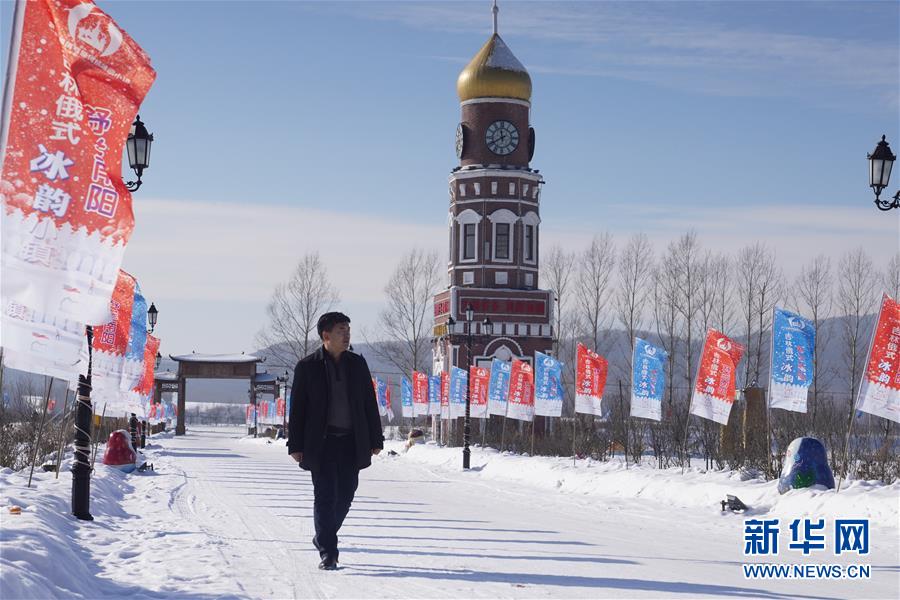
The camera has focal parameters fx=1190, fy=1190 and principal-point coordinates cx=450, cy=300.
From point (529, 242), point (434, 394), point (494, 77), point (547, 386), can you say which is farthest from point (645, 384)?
point (494, 77)

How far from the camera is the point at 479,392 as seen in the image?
34781mm

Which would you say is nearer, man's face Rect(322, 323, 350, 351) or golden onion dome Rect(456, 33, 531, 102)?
man's face Rect(322, 323, 350, 351)

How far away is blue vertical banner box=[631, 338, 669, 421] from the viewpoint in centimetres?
2169

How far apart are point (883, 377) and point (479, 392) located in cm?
2084

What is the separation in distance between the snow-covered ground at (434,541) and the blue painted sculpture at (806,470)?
0.27 m

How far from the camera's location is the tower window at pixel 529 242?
55.3 metres

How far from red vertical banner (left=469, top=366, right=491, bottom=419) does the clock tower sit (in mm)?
18218

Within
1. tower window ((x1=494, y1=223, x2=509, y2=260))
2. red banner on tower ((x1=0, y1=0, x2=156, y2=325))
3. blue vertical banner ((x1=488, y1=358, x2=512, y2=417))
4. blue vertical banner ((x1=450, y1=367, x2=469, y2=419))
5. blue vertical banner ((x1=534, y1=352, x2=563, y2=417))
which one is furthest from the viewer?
tower window ((x1=494, y1=223, x2=509, y2=260))

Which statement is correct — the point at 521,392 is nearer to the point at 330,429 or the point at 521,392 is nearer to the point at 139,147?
the point at 139,147

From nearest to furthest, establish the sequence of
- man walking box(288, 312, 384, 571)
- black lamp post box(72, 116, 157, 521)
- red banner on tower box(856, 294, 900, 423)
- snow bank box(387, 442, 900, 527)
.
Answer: man walking box(288, 312, 384, 571) < black lamp post box(72, 116, 157, 521) < snow bank box(387, 442, 900, 527) < red banner on tower box(856, 294, 900, 423)

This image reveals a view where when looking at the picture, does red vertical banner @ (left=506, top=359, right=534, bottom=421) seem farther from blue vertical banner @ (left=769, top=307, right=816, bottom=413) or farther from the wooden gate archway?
the wooden gate archway

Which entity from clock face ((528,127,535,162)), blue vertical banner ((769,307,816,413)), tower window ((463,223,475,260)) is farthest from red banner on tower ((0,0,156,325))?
clock face ((528,127,535,162))

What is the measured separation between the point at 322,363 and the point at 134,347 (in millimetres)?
12672

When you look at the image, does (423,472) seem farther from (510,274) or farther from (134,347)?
(510,274)
